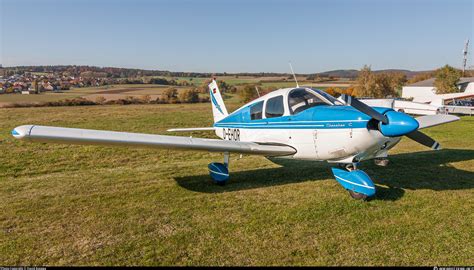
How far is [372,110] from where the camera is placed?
5.07 metres

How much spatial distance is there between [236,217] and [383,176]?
4274 millimetres

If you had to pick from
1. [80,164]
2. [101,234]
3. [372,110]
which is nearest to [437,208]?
[372,110]

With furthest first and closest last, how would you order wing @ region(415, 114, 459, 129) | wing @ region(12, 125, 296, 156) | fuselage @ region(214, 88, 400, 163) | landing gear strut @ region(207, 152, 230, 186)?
wing @ region(415, 114, 459, 129) < landing gear strut @ region(207, 152, 230, 186) < fuselage @ region(214, 88, 400, 163) < wing @ region(12, 125, 296, 156)

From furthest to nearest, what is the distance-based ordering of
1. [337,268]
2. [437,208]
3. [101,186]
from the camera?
[101,186]
[437,208]
[337,268]

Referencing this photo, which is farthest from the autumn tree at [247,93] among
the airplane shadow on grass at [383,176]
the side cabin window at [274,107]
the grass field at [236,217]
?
the side cabin window at [274,107]

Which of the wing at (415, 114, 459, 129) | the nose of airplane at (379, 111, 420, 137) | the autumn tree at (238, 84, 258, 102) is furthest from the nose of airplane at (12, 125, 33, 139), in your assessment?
the autumn tree at (238, 84, 258, 102)

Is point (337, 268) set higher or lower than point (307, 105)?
lower

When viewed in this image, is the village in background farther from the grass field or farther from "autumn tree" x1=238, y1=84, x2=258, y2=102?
the grass field

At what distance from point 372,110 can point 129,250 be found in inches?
162

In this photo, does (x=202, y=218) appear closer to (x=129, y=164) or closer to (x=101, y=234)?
(x=101, y=234)

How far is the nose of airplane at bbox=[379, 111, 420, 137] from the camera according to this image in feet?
15.9

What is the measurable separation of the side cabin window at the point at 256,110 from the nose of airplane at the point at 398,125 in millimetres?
2814

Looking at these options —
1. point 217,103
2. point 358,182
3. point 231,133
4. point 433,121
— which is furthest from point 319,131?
point 217,103

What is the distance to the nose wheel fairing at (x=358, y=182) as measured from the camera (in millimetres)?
5471
